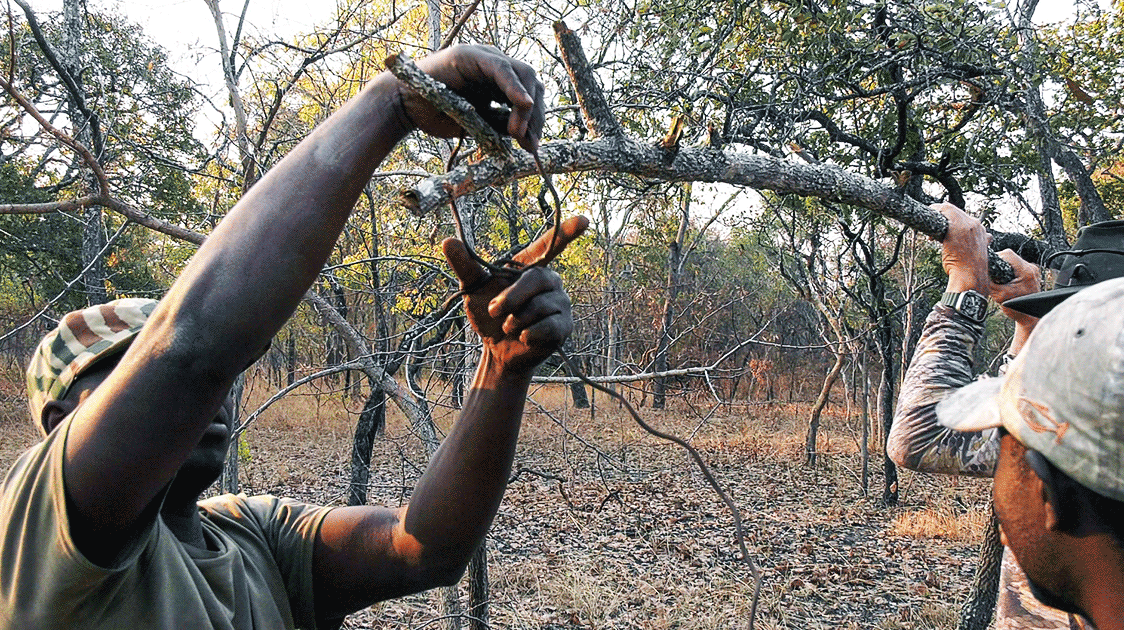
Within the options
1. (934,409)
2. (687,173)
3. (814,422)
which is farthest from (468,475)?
(814,422)

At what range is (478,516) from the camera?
1414mm

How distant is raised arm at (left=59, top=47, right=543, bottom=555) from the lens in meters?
0.75

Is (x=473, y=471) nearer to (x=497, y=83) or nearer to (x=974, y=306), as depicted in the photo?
(x=497, y=83)

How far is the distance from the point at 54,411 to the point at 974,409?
162 centimetres

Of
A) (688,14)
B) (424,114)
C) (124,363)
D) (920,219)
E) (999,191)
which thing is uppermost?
(688,14)

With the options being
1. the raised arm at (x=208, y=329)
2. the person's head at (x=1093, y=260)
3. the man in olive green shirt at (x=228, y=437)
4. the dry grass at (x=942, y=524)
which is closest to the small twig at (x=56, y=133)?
the man in olive green shirt at (x=228, y=437)

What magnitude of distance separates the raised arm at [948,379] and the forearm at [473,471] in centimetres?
146

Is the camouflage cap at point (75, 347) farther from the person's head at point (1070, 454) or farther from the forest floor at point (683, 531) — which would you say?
the forest floor at point (683, 531)

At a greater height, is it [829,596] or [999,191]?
[999,191]

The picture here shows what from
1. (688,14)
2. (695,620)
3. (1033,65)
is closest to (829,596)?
(695,620)

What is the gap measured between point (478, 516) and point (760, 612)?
16.4ft

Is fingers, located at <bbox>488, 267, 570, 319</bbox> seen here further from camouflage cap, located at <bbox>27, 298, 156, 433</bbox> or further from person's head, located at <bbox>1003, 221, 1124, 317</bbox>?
person's head, located at <bbox>1003, 221, 1124, 317</bbox>

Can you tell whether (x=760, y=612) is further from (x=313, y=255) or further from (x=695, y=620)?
(x=313, y=255)

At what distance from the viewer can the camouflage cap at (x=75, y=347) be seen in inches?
44.1
